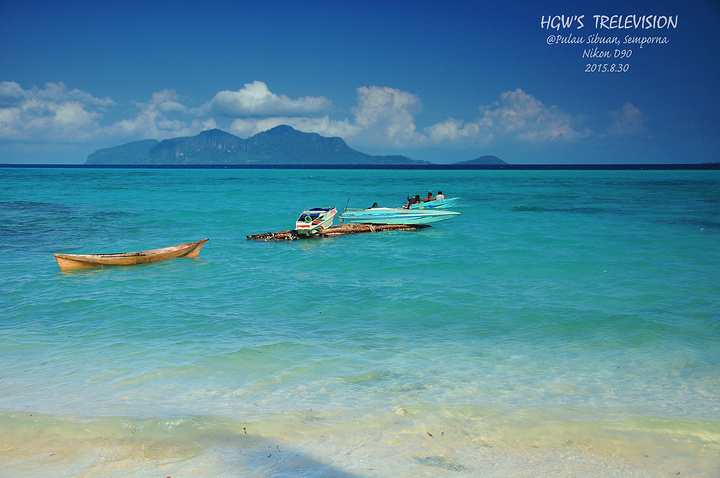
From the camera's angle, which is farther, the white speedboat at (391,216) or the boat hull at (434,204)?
the boat hull at (434,204)

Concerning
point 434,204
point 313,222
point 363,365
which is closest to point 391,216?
point 313,222

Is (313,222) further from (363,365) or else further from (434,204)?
(363,365)

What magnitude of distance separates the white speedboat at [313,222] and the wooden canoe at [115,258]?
799cm

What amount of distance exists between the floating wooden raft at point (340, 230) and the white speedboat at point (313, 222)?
0.98 feet

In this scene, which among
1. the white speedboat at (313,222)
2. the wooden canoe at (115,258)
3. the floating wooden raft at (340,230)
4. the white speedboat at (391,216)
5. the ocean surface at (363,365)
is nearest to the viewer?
the ocean surface at (363,365)

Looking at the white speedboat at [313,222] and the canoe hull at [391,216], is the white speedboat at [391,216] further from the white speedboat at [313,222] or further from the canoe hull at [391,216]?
the white speedboat at [313,222]

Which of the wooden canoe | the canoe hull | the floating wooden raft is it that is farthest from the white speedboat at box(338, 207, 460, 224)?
the wooden canoe

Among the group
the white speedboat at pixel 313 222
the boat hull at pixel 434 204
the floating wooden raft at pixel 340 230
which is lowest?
the floating wooden raft at pixel 340 230

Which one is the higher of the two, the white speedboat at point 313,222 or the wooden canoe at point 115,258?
the white speedboat at point 313,222

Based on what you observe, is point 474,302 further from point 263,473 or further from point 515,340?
point 263,473

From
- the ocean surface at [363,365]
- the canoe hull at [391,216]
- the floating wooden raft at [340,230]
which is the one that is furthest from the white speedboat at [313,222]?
the ocean surface at [363,365]

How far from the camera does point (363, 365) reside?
11.0 m

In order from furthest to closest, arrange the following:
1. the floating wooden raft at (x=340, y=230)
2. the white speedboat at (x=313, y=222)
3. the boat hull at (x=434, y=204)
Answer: the boat hull at (x=434, y=204)
the white speedboat at (x=313, y=222)
the floating wooden raft at (x=340, y=230)

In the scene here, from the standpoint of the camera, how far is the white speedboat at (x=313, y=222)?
29.3m
